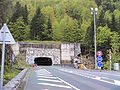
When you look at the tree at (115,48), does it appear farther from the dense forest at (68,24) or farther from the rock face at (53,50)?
the rock face at (53,50)

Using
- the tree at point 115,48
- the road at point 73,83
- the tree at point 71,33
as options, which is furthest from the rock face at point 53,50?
the road at point 73,83

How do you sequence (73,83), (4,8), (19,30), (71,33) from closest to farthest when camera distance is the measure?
1. (73,83)
2. (4,8)
3. (71,33)
4. (19,30)

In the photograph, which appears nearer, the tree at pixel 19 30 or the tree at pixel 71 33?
the tree at pixel 71 33

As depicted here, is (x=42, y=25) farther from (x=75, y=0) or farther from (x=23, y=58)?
(x=75, y=0)

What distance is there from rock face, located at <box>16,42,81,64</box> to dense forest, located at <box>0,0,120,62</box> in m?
4.53

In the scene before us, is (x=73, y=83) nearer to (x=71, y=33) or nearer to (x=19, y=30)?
(x=71, y=33)

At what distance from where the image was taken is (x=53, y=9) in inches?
3226

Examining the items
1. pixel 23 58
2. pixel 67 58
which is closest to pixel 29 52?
pixel 23 58

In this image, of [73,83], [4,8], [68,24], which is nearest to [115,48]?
[68,24]

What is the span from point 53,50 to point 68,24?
1321 centimetres

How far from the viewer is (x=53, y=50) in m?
50.6

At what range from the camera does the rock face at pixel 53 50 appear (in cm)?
4953

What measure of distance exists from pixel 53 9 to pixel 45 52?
3654 centimetres

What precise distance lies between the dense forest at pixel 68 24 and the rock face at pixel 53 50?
453cm
